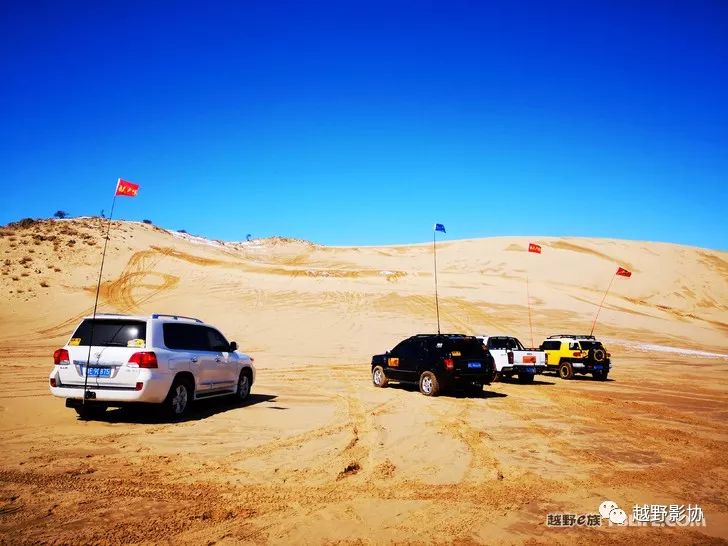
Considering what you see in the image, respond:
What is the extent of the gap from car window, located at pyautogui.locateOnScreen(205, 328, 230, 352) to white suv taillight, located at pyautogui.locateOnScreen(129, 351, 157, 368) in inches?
80.9

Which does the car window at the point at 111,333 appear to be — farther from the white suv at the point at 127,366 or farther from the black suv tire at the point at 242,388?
the black suv tire at the point at 242,388

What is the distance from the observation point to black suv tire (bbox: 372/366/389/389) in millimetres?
16344

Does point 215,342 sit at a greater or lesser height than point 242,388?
greater

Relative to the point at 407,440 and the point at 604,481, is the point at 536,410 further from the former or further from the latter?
the point at 604,481

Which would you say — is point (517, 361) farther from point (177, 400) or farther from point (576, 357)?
point (177, 400)

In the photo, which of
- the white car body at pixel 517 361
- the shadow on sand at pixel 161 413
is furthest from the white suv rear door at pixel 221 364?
the white car body at pixel 517 361

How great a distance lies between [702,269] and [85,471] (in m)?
77.9

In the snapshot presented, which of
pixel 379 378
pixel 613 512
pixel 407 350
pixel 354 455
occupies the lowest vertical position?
pixel 613 512

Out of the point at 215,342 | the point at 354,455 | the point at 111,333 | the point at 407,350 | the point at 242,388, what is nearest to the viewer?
the point at 354,455

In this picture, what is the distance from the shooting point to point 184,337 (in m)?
10.9

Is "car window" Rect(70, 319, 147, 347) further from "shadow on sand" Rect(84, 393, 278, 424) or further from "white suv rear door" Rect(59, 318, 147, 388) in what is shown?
"shadow on sand" Rect(84, 393, 278, 424)

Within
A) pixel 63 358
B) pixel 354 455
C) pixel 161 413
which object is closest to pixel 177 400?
pixel 161 413

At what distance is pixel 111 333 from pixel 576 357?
17457mm

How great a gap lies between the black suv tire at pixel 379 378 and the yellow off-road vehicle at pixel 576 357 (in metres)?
8.57
